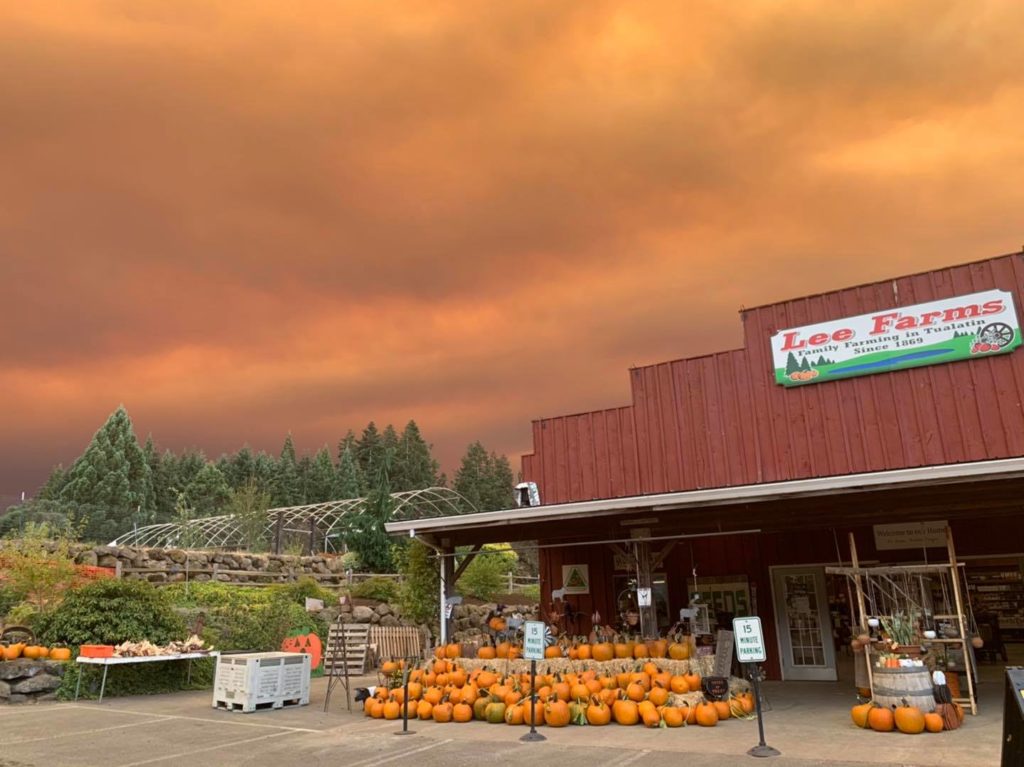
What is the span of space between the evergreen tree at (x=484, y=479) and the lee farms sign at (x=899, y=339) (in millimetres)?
56375

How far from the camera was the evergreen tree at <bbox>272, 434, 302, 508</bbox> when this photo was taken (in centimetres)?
7156

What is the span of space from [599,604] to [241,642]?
7.96 meters

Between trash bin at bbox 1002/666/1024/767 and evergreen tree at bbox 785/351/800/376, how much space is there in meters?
13.1

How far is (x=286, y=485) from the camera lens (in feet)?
239

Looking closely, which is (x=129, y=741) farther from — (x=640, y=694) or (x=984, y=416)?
(x=984, y=416)

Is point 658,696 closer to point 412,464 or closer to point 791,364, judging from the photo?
point 791,364

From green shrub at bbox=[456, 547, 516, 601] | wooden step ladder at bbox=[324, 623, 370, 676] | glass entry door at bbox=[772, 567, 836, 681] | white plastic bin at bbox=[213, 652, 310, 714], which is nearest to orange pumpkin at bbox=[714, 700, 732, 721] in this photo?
glass entry door at bbox=[772, 567, 836, 681]

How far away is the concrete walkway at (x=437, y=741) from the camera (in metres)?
7.58

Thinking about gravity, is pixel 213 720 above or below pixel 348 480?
below

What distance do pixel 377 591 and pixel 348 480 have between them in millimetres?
51723

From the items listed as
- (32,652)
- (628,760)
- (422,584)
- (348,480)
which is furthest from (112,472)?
(628,760)

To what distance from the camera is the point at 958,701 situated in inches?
379

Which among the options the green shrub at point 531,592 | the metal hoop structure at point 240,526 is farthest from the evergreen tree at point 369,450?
the green shrub at point 531,592

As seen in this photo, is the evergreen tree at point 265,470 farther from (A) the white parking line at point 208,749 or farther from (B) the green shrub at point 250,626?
(A) the white parking line at point 208,749
